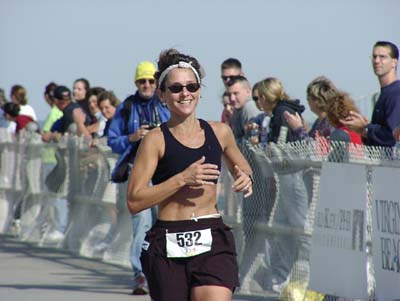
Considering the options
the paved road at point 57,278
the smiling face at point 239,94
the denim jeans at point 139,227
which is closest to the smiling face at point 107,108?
the paved road at point 57,278

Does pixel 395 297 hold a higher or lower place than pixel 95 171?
lower

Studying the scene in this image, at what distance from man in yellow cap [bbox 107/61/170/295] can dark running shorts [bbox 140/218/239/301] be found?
14.3ft

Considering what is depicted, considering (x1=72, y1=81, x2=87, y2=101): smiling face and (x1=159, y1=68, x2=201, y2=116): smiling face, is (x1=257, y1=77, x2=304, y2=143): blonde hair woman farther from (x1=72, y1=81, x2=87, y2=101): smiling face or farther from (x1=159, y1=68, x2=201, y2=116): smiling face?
(x1=72, y1=81, x2=87, y2=101): smiling face

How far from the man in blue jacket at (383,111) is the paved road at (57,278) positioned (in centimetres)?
214

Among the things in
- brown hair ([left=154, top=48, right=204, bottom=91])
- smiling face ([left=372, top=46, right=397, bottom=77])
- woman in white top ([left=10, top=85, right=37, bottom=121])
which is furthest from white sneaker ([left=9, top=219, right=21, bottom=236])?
brown hair ([left=154, top=48, right=204, bottom=91])

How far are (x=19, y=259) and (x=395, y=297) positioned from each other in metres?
7.08

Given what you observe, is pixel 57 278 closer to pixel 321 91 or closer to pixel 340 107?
pixel 321 91

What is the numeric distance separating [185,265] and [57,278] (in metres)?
6.65

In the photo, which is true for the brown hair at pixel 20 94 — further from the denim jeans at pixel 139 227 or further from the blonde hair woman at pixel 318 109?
the blonde hair woman at pixel 318 109

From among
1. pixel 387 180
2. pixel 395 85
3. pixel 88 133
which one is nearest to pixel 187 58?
pixel 387 180

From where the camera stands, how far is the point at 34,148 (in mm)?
18375

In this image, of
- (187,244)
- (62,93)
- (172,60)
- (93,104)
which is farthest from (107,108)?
(187,244)

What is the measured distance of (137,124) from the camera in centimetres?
1127

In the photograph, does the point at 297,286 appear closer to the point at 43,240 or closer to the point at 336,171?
the point at 336,171
